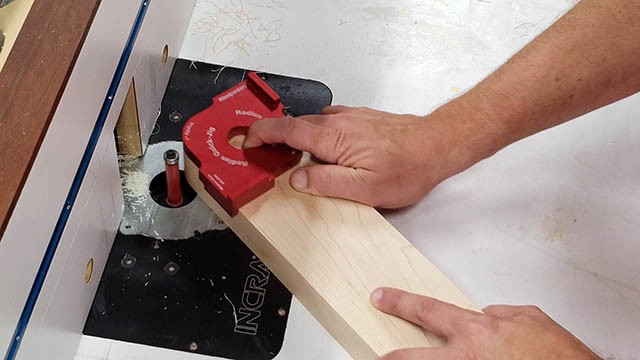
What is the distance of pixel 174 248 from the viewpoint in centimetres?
103

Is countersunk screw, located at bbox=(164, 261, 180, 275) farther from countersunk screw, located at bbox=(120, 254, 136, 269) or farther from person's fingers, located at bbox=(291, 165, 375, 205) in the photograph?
person's fingers, located at bbox=(291, 165, 375, 205)

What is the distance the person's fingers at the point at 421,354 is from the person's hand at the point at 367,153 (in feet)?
0.70

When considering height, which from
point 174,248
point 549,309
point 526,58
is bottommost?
point 174,248

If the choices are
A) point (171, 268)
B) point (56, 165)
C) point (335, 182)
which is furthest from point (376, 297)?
point (56, 165)

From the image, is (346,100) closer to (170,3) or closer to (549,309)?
(170,3)

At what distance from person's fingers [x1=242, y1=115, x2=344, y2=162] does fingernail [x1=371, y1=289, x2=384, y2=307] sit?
0.18 metres

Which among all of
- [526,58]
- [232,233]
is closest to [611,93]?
[526,58]

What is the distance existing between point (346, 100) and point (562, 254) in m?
0.39

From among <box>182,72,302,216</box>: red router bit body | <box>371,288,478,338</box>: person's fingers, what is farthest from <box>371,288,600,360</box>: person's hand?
<box>182,72,302,216</box>: red router bit body

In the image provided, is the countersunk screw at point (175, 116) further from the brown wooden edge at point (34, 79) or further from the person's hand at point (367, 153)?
the brown wooden edge at point (34, 79)

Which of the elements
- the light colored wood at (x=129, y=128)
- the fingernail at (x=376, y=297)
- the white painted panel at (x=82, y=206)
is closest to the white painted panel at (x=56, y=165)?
the white painted panel at (x=82, y=206)

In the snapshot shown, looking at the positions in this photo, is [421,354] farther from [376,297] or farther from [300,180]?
[300,180]

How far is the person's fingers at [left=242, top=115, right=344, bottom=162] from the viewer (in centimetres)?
99

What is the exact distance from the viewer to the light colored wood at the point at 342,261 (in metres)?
0.92
